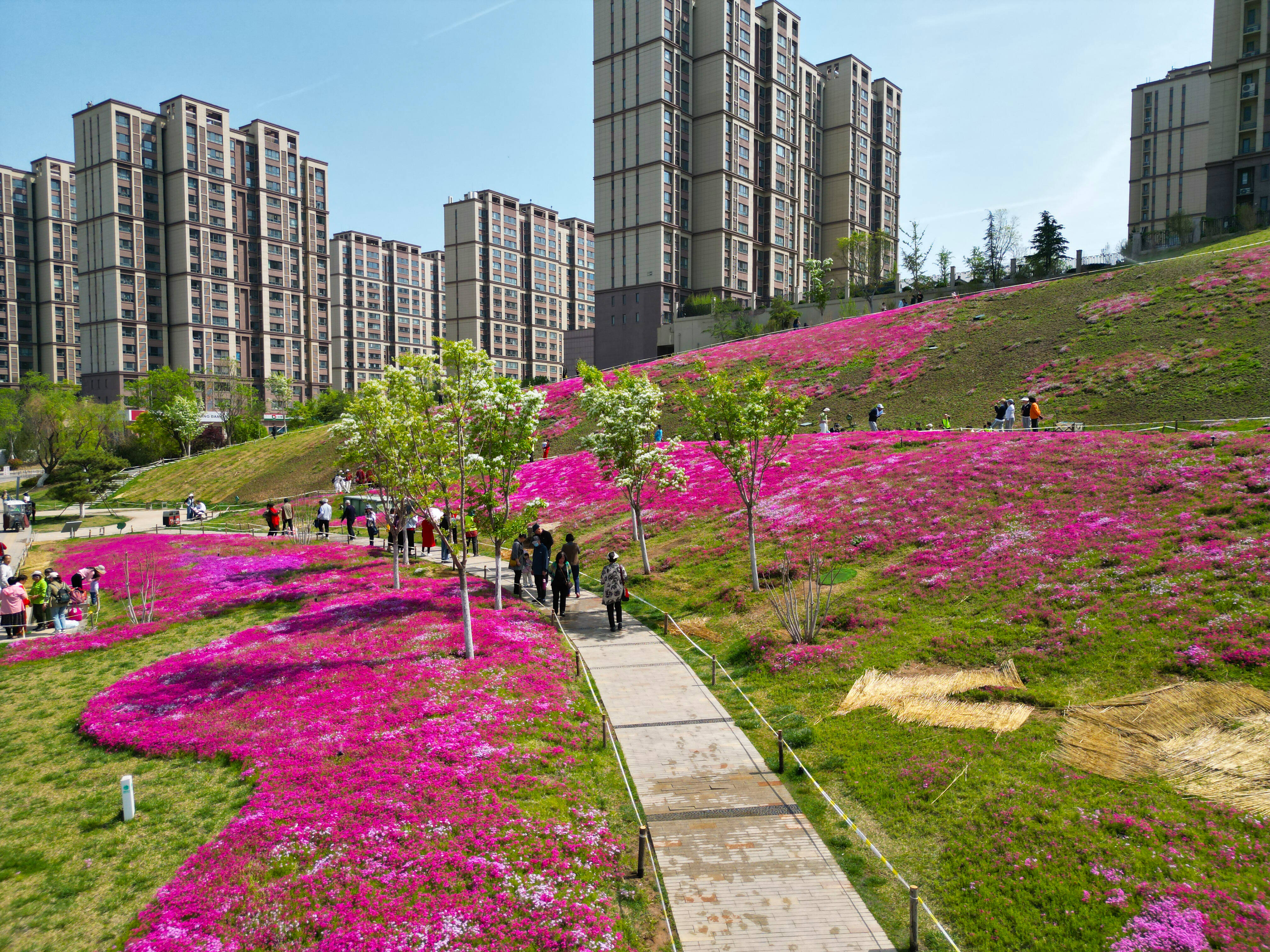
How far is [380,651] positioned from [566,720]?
6.69 m

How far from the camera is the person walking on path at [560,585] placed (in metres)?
23.1

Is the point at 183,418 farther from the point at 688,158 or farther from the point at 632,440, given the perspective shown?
the point at 632,440

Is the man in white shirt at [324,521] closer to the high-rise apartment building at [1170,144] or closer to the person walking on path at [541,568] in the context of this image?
the person walking on path at [541,568]

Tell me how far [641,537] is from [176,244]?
405ft

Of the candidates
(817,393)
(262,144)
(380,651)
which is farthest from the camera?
(262,144)

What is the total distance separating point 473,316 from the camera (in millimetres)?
157750

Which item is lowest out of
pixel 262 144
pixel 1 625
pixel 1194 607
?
pixel 1 625

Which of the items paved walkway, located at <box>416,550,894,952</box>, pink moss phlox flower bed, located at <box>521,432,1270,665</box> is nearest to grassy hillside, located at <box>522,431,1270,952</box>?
pink moss phlox flower bed, located at <box>521,432,1270,665</box>

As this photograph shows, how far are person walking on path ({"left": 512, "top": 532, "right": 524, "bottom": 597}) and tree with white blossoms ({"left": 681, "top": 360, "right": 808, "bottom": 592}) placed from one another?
773 cm

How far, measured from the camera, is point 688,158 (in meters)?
102

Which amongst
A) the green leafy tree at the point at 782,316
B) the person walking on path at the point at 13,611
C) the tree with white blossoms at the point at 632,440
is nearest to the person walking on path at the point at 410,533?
the tree with white blossoms at the point at 632,440

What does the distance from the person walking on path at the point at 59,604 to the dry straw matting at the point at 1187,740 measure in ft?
95.1

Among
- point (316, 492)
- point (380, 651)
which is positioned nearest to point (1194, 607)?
point (380, 651)

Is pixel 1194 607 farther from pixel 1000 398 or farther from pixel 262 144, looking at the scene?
pixel 262 144
